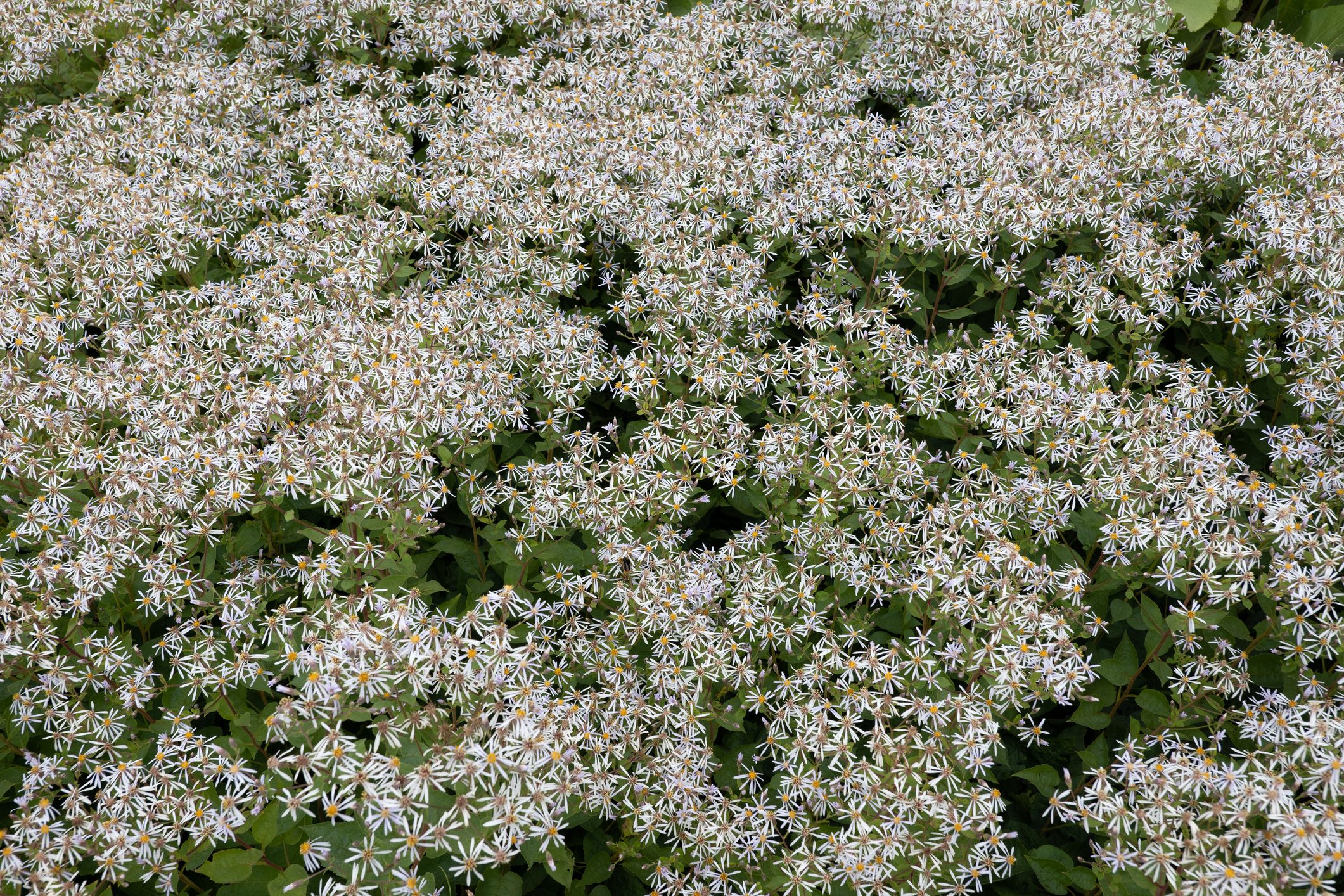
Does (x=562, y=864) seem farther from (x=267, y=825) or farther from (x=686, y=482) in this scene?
(x=686, y=482)

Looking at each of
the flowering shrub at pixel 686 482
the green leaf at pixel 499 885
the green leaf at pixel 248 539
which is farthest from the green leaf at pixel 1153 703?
the green leaf at pixel 248 539

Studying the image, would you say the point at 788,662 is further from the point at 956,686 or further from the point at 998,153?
the point at 998,153

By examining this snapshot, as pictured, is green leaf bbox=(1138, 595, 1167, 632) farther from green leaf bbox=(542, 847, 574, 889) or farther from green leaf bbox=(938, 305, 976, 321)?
green leaf bbox=(542, 847, 574, 889)

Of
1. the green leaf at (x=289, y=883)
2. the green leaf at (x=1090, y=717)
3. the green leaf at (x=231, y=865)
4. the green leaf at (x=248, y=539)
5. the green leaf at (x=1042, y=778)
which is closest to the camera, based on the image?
the green leaf at (x=289, y=883)

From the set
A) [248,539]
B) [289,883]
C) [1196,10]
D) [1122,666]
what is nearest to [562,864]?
[289,883]

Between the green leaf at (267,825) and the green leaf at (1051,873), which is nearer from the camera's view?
the green leaf at (267,825)

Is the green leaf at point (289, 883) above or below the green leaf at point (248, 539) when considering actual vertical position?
below

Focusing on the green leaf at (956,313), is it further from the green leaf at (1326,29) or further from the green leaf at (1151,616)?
the green leaf at (1326,29)
